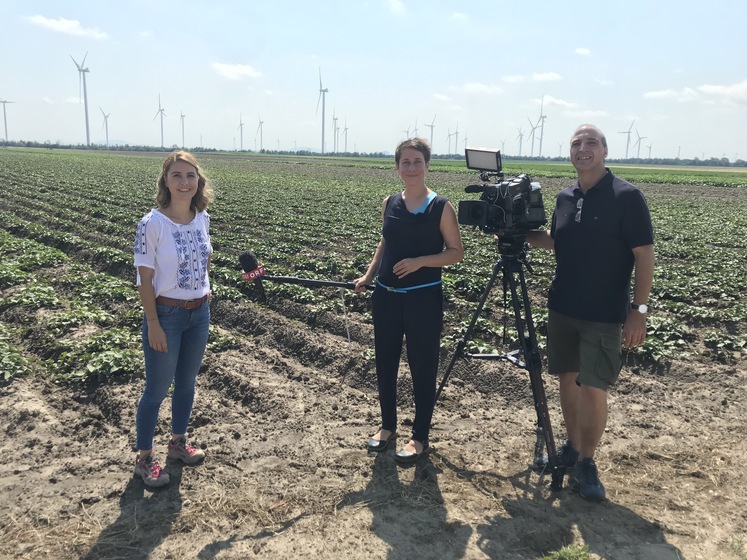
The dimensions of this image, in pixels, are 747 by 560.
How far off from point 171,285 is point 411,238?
1.71 m

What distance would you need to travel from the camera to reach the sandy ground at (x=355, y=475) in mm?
3469

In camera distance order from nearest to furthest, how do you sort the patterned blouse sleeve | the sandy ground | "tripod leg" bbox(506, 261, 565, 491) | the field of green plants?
1. the sandy ground
2. the patterned blouse sleeve
3. "tripod leg" bbox(506, 261, 565, 491)
4. the field of green plants

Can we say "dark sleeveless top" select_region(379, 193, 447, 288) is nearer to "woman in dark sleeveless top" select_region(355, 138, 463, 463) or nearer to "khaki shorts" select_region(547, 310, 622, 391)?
"woman in dark sleeveless top" select_region(355, 138, 463, 463)

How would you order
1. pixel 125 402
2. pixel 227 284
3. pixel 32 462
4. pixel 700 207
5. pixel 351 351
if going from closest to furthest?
1. pixel 32 462
2. pixel 125 402
3. pixel 351 351
4. pixel 227 284
5. pixel 700 207

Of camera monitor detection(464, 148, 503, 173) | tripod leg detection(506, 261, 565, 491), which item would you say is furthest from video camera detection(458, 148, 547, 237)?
tripod leg detection(506, 261, 565, 491)

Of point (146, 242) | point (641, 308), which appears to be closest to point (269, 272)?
point (146, 242)

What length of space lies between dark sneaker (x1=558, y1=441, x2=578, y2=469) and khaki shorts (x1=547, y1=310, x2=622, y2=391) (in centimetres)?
66

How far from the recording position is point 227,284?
9773 millimetres

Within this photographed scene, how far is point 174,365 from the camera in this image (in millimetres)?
3895

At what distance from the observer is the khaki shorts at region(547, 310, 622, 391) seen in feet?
12.7

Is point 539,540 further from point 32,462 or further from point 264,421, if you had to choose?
point 32,462

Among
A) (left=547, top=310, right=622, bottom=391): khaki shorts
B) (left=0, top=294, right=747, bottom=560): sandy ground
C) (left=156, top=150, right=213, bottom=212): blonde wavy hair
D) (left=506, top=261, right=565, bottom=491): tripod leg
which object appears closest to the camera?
(left=0, top=294, right=747, bottom=560): sandy ground

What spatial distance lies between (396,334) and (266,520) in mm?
1599

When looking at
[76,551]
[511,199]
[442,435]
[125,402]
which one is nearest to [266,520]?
[76,551]
